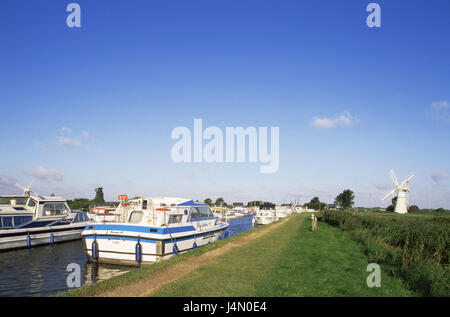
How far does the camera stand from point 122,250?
774 inches

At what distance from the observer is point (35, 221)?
1186 inches

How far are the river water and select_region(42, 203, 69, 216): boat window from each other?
5280mm

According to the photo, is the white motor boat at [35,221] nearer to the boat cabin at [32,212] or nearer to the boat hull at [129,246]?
the boat cabin at [32,212]

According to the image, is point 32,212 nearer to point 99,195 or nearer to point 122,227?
point 122,227

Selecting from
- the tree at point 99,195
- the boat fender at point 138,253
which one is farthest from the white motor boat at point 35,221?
the tree at point 99,195

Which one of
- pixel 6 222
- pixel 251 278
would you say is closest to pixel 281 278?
pixel 251 278

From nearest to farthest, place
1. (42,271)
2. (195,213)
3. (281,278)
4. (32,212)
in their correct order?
(281,278) < (42,271) < (195,213) < (32,212)

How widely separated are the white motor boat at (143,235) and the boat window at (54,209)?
50.2 ft

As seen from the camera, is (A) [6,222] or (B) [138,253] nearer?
(B) [138,253]

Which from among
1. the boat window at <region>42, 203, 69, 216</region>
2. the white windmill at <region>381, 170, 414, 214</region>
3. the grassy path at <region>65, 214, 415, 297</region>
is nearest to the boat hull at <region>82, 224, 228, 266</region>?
the grassy path at <region>65, 214, 415, 297</region>

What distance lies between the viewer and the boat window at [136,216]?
2245 cm

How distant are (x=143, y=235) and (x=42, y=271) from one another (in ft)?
25.9

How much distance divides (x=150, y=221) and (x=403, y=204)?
3641 inches
